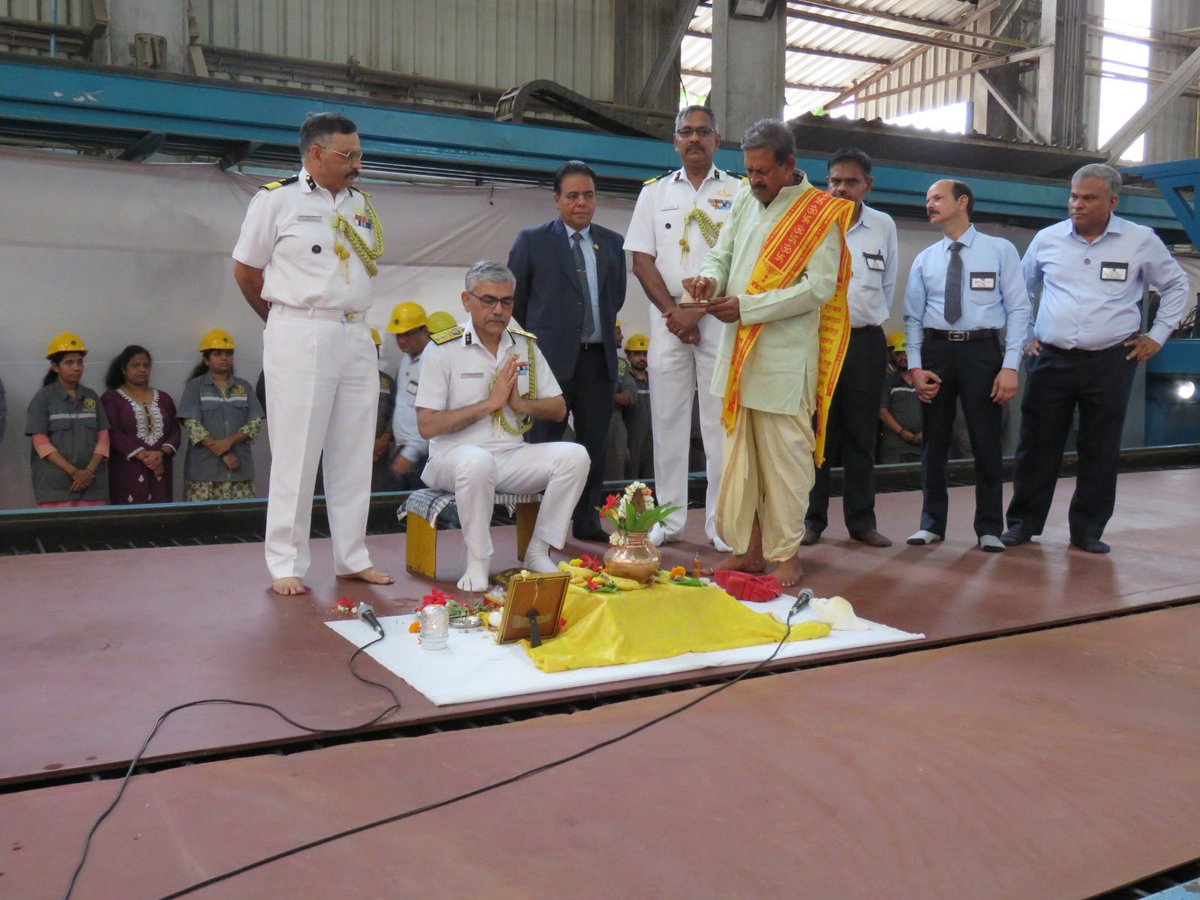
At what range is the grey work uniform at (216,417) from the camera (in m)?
6.27

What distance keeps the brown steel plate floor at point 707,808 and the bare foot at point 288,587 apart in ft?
5.09

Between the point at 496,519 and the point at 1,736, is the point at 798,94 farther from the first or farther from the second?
the point at 1,736

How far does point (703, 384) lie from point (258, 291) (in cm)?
198

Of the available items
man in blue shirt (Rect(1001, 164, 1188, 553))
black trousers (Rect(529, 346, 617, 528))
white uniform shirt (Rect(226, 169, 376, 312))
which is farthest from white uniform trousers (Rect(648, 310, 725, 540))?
white uniform shirt (Rect(226, 169, 376, 312))

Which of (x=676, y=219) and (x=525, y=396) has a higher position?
(x=676, y=219)

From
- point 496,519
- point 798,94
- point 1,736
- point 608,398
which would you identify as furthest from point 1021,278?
point 798,94

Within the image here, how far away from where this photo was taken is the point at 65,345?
610cm

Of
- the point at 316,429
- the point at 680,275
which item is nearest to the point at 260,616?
the point at 316,429

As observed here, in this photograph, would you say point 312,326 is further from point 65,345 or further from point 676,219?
point 65,345

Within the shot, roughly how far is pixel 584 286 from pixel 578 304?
104 millimetres

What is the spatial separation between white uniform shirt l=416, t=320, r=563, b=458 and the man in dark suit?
2.01 feet

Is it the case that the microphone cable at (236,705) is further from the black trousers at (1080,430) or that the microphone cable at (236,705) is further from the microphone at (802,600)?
the black trousers at (1080,430)

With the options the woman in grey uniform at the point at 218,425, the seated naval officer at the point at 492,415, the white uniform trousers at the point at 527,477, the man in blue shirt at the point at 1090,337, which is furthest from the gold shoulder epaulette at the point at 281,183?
the man in blue shirt at the point at 1090,337

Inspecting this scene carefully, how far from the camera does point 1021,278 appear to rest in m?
5.12
